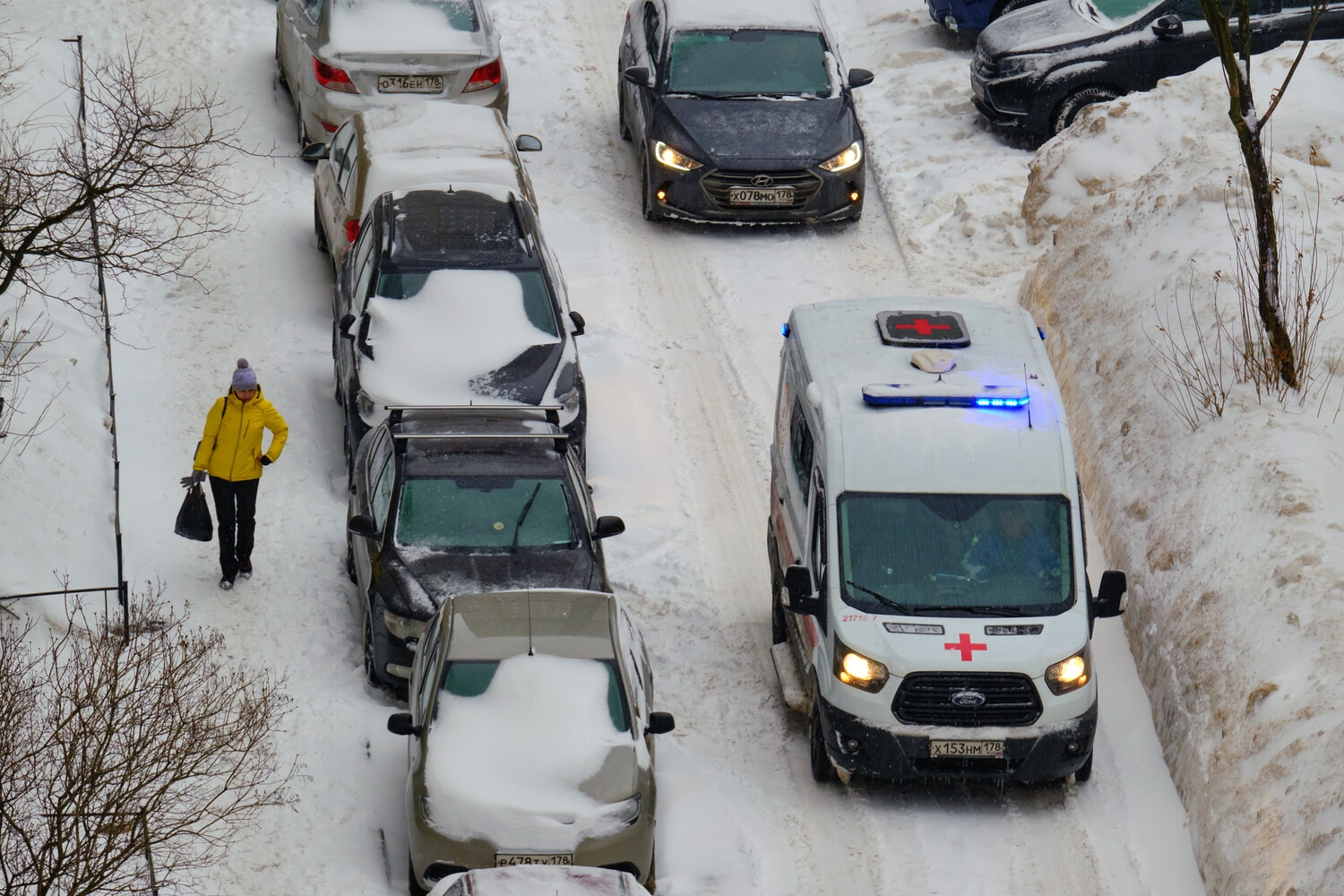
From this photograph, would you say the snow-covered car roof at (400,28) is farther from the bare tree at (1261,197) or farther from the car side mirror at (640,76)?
the bare tree at (1261,197)

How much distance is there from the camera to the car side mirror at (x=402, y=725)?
10023mm

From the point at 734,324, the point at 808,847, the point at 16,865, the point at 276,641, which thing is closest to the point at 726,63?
the point at 734,324

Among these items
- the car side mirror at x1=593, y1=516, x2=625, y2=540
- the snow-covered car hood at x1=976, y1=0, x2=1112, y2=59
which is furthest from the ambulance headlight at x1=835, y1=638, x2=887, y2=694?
the snow-covered car hood at x1=976, y1=0, x2=1112, y2=59

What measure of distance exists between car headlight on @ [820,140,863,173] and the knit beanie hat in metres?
7.08

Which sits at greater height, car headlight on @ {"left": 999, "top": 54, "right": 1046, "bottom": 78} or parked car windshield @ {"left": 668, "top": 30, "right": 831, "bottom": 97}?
parked car windshield @ {"left": 668, "top": 30, "right": 831, "bottom": 97}

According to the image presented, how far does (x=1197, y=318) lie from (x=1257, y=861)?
5.24 metres

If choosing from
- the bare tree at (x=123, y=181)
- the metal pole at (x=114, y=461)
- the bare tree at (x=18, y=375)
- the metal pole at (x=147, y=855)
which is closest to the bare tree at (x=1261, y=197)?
the bare tree at (x=123, y=181)

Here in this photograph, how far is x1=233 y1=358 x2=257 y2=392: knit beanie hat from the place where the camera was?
484 inches

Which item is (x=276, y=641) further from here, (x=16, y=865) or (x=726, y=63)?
(x=726, y=63)

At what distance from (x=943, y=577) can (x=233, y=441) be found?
493cm

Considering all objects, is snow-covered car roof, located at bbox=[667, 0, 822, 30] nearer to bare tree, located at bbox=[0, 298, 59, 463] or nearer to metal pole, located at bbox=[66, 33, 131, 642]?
metal pole, located at bbox=[66, 33, 131, 642]

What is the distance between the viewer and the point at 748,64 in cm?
1845

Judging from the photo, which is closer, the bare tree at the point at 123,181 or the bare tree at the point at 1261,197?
the bare tree at the point at 123,181

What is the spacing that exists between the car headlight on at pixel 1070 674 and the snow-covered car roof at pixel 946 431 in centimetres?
103
